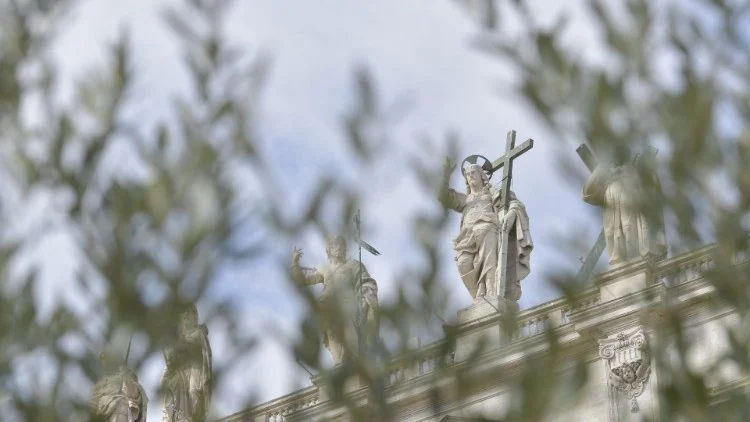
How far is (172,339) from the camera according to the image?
8336 mm

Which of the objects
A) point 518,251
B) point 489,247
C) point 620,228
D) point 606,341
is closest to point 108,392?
point 606,341

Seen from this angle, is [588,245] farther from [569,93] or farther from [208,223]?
[208,223]

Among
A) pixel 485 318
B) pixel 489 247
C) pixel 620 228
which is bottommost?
pixel 485 318

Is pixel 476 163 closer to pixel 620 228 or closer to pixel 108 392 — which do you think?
pixel 620 228

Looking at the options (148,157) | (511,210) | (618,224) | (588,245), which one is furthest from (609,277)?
(148,157)

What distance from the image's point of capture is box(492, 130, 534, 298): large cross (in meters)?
21.9

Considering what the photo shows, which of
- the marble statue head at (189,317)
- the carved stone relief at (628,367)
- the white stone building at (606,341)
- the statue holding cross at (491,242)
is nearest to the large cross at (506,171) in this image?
the statue holding cross at (491,242)

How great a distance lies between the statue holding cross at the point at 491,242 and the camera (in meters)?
21.9

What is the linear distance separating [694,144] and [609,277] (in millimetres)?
11968

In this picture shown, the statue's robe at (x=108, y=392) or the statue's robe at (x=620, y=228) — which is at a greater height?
the statue's robe at (x=620, y=228)

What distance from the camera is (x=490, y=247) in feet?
71.9

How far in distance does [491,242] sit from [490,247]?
0.25 feet

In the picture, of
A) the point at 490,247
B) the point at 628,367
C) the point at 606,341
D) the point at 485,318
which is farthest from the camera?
the point at 490,247

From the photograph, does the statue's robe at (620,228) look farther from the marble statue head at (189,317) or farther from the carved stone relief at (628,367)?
the marble statue head at (189,317)
